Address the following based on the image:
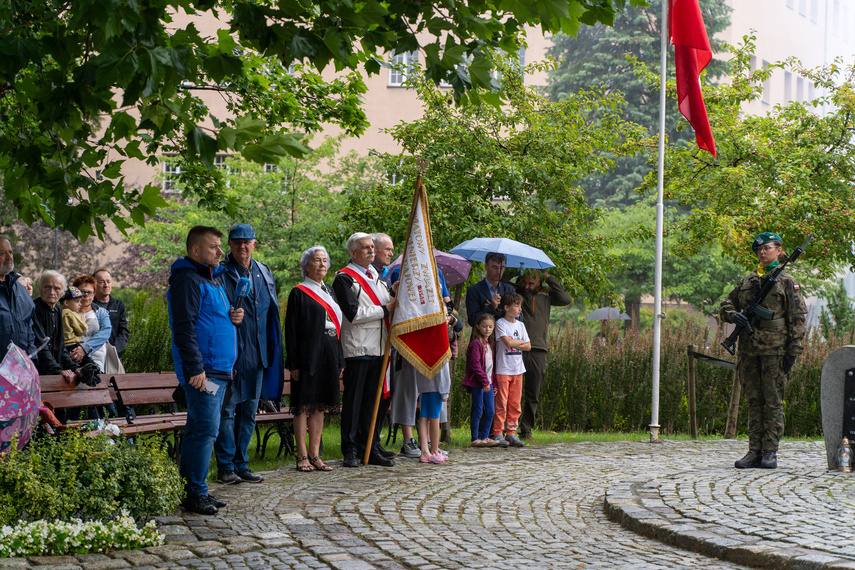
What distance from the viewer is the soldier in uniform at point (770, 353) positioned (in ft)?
29.0

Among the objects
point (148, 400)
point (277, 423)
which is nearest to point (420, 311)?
point (277, 423)

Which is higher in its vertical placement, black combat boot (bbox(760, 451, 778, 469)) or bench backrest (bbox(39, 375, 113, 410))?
bench backrest (bbox(39, 375, 113, 410))

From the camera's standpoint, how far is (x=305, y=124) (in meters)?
13.8

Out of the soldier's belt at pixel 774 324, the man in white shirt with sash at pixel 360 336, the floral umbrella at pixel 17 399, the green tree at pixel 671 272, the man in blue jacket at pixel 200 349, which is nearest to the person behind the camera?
the floral umbrella at pixel 17 399

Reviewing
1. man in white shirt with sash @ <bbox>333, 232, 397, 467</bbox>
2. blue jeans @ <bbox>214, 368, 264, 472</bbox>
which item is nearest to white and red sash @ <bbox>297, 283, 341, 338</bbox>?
man in white shirt with sash @ <bbox>333, 232, 397, 467</bbox>

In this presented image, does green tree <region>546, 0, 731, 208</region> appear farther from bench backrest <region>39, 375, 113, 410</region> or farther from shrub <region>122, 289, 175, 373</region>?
bench backrest <region>39, 375, 113, 410</region>

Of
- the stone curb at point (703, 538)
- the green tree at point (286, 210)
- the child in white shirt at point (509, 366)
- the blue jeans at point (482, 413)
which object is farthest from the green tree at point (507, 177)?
the green tree at point (286, 210)

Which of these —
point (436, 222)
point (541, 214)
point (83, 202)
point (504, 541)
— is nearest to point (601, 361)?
point (541, 214)

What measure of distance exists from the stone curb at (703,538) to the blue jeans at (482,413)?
137 inches

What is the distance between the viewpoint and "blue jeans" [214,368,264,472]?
7410 mm

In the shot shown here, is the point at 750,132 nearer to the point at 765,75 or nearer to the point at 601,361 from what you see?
the point at 765,75

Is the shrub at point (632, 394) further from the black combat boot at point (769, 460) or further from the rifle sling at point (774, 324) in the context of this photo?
the rifle sling at point (774, 324)

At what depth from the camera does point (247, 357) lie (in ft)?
24.7

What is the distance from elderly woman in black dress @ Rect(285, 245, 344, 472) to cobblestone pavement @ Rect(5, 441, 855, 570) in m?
0.52
